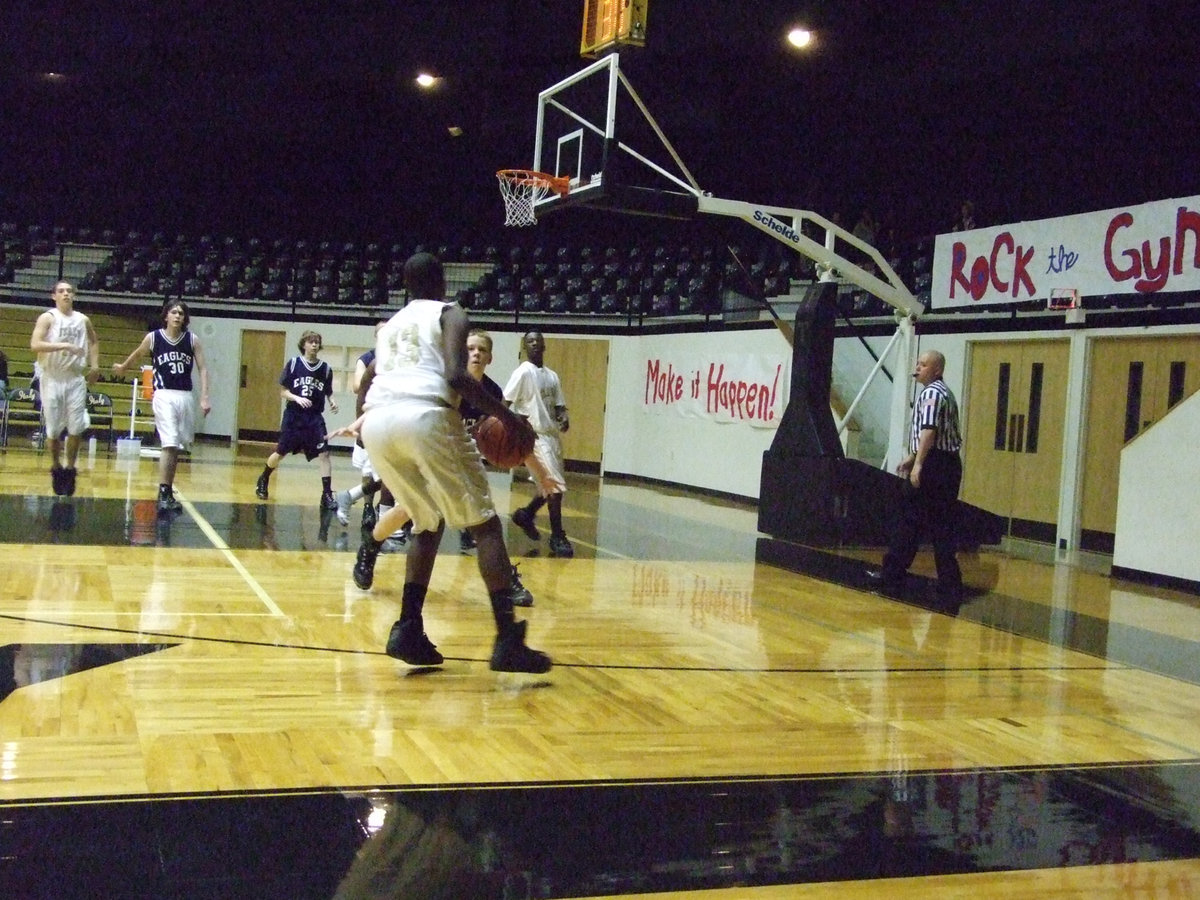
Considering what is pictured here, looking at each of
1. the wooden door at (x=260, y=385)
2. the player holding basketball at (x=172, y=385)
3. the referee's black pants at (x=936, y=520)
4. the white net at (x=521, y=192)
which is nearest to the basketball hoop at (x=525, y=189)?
the white net at (x=521, y=192)

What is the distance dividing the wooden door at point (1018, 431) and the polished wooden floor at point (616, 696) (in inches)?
138

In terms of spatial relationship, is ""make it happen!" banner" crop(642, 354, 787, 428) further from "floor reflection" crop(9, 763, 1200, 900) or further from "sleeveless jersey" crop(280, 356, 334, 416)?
"floor reflection" crop(9, 763, 1200, 900)

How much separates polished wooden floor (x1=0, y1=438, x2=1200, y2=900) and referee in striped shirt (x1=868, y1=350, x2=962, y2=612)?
474mm

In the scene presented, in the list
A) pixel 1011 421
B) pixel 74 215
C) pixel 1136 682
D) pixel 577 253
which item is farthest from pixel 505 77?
pixel 1136 682

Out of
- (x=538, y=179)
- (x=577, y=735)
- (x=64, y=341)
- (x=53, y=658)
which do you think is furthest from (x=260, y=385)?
(x=577, y=735)

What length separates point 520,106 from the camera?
22375 mm

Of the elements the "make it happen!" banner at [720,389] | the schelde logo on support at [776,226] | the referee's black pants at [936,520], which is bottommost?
the referee's black pants at [936,520]

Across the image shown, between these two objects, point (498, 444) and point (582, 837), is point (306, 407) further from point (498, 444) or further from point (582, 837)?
point (582, 837)

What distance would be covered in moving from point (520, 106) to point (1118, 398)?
1346 cm

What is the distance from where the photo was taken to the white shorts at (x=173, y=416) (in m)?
10.0

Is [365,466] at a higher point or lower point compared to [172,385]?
lower

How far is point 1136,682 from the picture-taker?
596cm

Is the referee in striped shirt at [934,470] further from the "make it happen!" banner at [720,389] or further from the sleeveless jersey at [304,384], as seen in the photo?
the "make it happen!" banner at [720,389]

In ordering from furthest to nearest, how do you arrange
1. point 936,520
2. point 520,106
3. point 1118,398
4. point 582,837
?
1. point 520,106
2. point 1118,398
3. point 936,520
4. point 582,837
